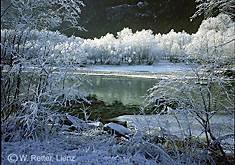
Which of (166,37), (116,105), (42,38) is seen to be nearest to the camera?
(42,38)

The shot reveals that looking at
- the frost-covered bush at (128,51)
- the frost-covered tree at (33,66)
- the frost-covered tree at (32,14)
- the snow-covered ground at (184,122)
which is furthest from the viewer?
the frost-covered bush at (128,51)

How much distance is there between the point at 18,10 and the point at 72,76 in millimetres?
1677

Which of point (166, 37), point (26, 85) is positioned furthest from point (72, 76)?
point (166, 37)

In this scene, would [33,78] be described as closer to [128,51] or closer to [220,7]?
[220,7]

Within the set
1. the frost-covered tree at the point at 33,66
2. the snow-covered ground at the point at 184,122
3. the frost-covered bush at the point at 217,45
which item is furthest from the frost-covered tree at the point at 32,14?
the frost-covered bush at the point at 217,45

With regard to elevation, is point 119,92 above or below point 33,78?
below

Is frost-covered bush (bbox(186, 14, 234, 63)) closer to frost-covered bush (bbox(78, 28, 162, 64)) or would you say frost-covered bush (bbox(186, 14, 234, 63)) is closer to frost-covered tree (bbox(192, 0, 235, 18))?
frost-covered tree (bbox(192, 0, 235, 18))

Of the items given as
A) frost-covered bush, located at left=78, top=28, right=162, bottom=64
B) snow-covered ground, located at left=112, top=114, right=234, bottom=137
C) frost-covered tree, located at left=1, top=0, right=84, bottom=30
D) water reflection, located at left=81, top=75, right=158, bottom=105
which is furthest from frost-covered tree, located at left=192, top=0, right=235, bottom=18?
frost-covered bush, located at left=78, top=28, right=162, bottom=64

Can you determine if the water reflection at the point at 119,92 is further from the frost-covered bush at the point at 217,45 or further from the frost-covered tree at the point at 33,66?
the frost-covered bush at the point at 217,45

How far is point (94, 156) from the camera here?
10.8 ft

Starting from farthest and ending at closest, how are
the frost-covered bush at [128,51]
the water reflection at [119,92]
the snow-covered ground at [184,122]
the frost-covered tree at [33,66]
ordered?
1. the frost-covered bush at [128,51]
2. the water reflection at [119,92]
3. the snow-covered ground at [184,122]
4. the frost-covered tree at [33,66]

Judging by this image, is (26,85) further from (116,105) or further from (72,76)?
(116,105)

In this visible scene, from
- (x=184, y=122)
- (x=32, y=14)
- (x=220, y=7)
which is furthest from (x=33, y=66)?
(x=220, y=7)

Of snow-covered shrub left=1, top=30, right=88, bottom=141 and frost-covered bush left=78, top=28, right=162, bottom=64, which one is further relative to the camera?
frost-covered bush left=78, top=28, right=162, bottom=64
